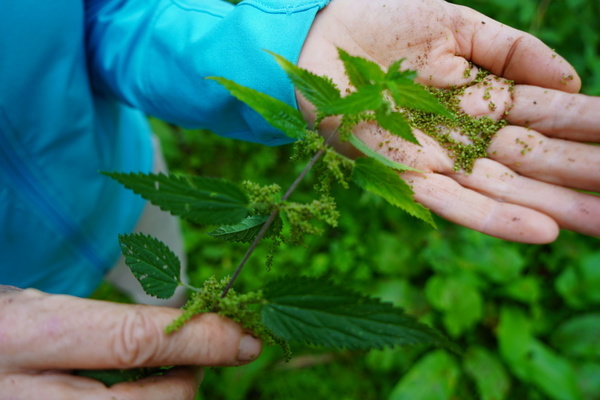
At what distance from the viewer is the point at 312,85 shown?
1.30 meters

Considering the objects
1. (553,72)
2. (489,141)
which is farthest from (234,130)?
(553,72)

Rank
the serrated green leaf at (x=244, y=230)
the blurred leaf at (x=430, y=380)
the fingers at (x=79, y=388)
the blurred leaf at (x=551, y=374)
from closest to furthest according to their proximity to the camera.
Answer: the fingers at (x=79, y=388) < the serrated green leaf at (x=244, y=230) < the blurred leaf at (x=551, y=374) < the blurred leaf at (x=430, y=380)

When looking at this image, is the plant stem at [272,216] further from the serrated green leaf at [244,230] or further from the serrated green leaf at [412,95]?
the serrated green leaf at [412,95]

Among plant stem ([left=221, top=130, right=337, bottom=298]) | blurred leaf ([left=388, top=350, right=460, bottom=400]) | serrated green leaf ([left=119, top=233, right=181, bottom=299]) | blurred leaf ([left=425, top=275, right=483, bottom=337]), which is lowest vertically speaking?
blurred leaf ([left=388, top=350, right=460, bottom=400])

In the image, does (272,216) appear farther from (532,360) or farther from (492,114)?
(532,360)

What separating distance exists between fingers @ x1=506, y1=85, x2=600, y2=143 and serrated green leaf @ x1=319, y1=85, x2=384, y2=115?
40.6 inches

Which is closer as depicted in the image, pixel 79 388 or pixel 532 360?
pixel 79 388

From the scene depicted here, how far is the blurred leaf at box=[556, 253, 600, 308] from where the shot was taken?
324 centimetres

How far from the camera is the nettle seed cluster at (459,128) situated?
185cm

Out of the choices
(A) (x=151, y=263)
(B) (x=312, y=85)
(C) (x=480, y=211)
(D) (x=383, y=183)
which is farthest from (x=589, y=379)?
(A) (x=151, y=263)

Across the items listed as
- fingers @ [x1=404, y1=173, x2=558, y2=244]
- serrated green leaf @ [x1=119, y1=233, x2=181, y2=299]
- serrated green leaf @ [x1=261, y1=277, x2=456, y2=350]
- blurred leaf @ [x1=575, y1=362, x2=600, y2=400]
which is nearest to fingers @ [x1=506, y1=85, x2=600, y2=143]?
fingers @ [x1=404, y1=173, x2=558, y2=244]

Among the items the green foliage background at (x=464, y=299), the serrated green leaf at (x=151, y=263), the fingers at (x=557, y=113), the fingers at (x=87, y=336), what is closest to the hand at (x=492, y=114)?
the fingers at (x=557, y=113)

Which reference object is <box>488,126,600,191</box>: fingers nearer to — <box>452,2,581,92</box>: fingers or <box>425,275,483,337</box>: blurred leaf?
<box>452,2,581,92</box>: fingers

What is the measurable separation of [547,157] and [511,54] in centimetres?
49
